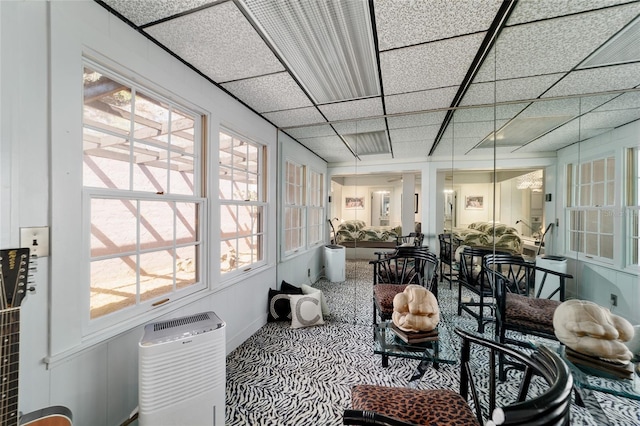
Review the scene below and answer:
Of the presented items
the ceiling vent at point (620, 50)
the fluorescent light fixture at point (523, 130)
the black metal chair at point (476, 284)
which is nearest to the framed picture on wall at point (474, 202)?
the black metal chair at point (476, 284)

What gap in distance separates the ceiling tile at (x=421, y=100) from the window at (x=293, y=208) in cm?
175

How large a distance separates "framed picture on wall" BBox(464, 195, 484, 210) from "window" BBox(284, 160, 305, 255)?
2.32m

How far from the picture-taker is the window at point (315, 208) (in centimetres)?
414

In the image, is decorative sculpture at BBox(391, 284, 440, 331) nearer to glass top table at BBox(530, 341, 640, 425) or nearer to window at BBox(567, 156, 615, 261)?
glass top table at BBox(530, 341, 640, 425)

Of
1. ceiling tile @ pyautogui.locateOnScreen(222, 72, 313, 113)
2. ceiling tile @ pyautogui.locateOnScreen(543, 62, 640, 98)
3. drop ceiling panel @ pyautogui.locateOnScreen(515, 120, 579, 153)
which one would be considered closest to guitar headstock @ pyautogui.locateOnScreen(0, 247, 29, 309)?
ceiling tile @ pyautogui.locateOnScreen(222, 72, 313, 113)

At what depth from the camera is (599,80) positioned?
67.2 inches

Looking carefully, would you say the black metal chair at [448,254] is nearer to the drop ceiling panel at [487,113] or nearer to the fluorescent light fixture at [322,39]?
the drop ceiling panel at [487,113]

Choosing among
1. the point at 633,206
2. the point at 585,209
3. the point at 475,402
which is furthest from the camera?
the point at 585,209

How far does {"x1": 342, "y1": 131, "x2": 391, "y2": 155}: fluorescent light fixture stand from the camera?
3262mm

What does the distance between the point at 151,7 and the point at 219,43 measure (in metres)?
0.38

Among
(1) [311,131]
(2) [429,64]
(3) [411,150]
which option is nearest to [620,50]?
(2) [429,64]

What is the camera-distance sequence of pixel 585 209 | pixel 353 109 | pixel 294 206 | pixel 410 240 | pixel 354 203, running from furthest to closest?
1. pixel 294 206
2. pixel 354 203
3. pixel 410 240
4. pixel 353 109
5. pixel 585 209

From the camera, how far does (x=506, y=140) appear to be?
1996mm

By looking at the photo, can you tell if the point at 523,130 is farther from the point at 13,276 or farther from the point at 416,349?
the point at 13,276
